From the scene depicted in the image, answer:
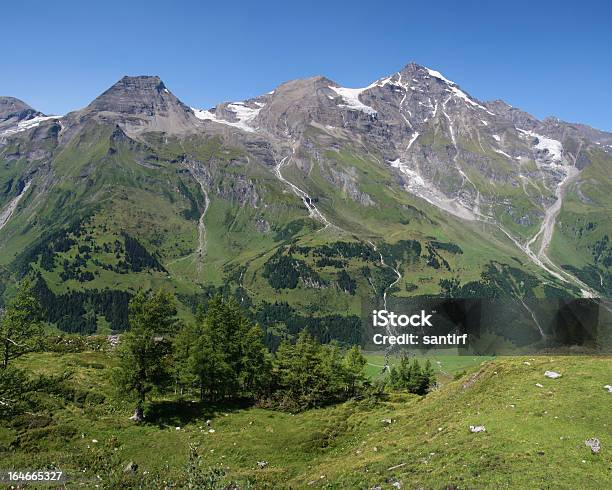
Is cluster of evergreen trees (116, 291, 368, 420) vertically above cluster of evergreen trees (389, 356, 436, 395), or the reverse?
cluster of evergreen trees (116, 291, 368, 420)

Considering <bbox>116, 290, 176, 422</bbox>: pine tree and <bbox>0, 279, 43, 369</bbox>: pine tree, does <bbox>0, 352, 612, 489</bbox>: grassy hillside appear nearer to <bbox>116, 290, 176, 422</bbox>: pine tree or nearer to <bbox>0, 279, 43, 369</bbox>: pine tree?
<bbox>116, 290, 176, 422</bbox>: pine tree

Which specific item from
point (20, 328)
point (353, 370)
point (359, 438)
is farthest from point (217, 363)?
point (20, 328)

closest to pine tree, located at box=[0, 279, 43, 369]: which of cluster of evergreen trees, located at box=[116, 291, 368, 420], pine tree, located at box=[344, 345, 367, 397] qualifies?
cluster of evergreen trees, located at box=[116, 291, 368, 420]

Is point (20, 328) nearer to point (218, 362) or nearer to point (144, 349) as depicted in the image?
point (144, 349)

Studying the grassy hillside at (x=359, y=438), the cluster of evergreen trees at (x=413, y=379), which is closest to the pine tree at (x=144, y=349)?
the grassy hillside at (x=359, y=438)

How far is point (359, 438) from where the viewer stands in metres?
42.3

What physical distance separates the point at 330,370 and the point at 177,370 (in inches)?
809

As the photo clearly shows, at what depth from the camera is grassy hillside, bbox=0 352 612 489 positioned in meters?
26.9

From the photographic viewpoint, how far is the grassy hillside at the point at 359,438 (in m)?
26.9

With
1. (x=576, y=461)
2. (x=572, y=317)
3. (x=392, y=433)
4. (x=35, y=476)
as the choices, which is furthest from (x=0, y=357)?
(x=572, y=317)

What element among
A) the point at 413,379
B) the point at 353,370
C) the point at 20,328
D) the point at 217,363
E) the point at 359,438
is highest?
the point at 20,328

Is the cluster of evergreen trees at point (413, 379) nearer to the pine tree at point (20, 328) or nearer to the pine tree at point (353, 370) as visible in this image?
the pine tree at point (353, 370)

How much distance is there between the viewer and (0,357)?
102 feet

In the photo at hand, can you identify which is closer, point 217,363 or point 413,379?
point 217,363
